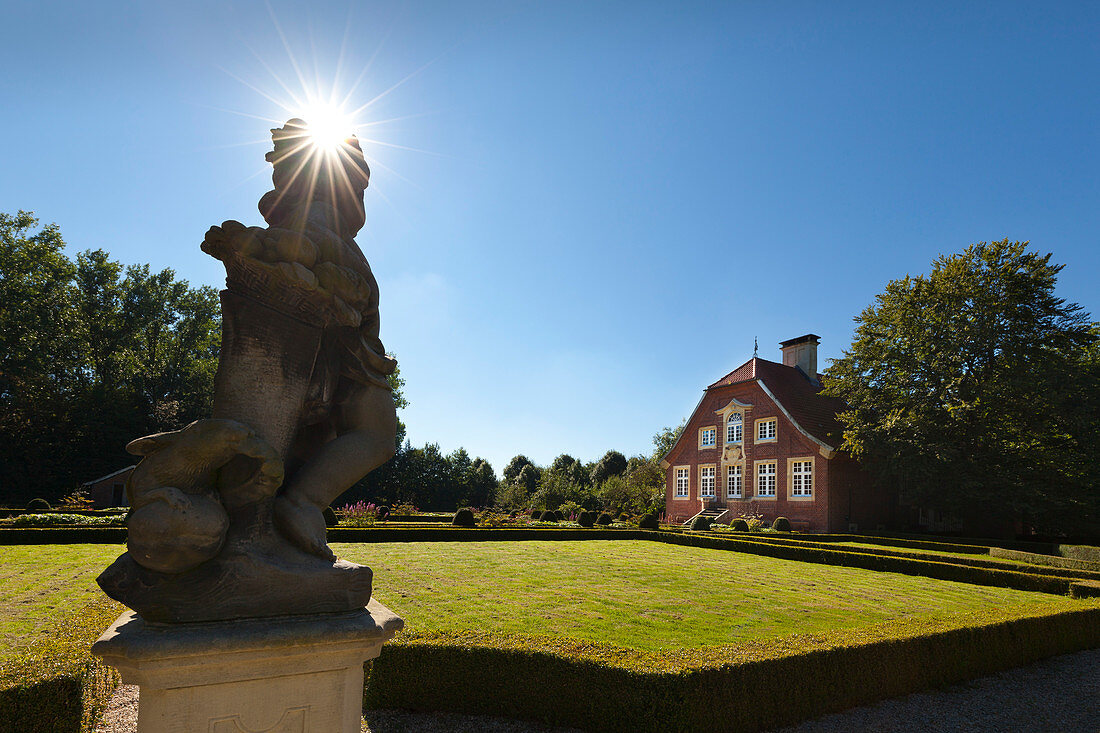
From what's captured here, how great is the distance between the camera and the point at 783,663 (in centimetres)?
508

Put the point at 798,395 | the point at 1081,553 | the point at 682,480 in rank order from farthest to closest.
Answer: the point at 682,480 → the point at 798,395 → the point at 1081,553

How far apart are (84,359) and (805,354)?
4484cm

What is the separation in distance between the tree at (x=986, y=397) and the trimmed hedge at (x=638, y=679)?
2077 centimetres

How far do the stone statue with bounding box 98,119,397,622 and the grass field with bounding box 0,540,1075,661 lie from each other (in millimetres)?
3431

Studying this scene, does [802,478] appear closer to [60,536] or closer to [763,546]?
[763,546]

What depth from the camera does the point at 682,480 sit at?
34.1m

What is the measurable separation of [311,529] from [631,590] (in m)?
7.29

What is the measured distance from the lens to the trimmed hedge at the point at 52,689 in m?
3.61

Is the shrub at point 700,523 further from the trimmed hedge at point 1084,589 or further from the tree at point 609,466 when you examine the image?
the tree at point 609,466

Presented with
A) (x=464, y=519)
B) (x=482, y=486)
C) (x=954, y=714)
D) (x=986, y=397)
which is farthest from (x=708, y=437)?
(x=954, y=714)

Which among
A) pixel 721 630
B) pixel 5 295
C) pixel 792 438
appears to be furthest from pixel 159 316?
pixel 721 630

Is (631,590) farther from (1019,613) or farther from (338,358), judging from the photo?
(338,358)

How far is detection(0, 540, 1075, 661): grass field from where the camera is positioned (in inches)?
251

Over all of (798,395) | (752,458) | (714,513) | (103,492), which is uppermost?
(798,395)
